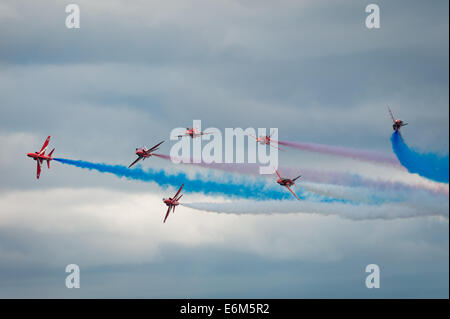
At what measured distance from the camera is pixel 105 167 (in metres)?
138
